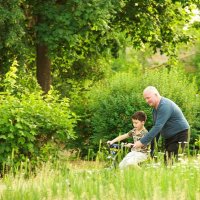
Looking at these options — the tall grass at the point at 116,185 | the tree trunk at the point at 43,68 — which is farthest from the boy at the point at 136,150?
the tree trunk at the point at 43,68

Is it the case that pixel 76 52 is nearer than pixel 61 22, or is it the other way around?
pixel 61 22

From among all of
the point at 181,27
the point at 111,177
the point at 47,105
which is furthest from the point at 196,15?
the point at 111,177

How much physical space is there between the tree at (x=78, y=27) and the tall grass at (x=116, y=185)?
10.6 meters

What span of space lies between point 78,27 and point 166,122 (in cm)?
966

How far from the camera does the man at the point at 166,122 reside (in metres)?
11.3

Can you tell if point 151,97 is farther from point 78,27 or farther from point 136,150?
point 78,27

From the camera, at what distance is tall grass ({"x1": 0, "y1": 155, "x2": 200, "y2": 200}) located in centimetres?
777

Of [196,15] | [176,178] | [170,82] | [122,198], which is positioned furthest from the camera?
[196,15]

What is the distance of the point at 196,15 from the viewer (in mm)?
27953

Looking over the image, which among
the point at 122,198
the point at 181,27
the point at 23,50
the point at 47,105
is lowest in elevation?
the point at 122,198

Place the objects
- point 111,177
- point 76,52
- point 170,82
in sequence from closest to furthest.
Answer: point 111,177 < point 170,82 < point 76,52

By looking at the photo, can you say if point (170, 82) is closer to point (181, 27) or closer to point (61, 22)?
point (61, 22)

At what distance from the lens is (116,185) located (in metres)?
8.49

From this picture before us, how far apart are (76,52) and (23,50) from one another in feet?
17.2
